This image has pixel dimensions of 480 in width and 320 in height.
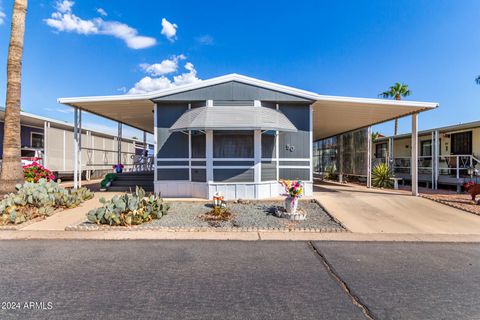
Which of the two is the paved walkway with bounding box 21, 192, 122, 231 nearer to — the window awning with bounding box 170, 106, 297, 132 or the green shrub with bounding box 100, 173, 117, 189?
the green shrub with bounding box 100, 173, 117, 189

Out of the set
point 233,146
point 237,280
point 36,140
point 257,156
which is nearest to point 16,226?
point 237,280

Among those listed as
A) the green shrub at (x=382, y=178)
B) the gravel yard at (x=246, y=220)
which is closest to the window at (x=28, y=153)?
A: the gravel yard at (x=246, y=220)

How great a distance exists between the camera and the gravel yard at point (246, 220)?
5305 millimetres

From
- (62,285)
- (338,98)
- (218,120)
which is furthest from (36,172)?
(338,98)

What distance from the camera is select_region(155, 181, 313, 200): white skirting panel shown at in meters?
8.16

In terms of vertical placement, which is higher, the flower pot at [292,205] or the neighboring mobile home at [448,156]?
the neighboring mobile home at [448,156]

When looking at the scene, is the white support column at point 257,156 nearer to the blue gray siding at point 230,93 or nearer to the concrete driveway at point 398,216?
the blue gray siding at point 230,93

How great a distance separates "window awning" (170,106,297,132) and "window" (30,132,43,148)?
12335 millimetres

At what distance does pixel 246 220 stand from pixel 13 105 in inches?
342

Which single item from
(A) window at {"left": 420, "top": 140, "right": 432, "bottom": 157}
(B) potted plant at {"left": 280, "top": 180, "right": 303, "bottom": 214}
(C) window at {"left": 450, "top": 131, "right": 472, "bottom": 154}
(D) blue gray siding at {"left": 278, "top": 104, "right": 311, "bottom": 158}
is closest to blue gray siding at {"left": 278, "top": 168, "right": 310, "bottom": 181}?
(D) blue gray siding at {"left": 278, "top": 104, "right": 311, "bottom": 158}

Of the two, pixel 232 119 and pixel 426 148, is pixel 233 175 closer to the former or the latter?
pixel 232 119

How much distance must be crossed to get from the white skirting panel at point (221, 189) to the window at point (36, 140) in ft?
38.2

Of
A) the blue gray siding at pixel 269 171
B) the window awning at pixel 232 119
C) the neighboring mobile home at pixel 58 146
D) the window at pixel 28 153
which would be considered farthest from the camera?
the window at pixel 28 153

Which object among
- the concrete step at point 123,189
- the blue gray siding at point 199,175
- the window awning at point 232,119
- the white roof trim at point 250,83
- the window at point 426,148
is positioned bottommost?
the concrete step at point 123,189
